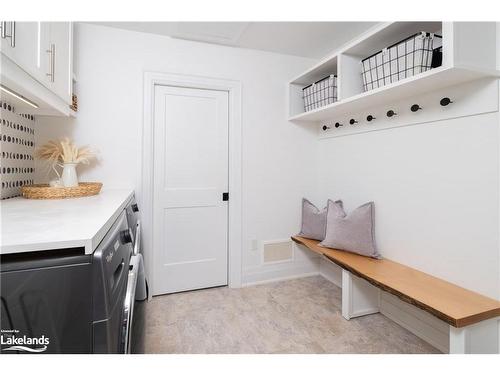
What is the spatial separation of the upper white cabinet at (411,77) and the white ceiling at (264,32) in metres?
0.27

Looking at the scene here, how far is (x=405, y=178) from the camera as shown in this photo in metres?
1.93

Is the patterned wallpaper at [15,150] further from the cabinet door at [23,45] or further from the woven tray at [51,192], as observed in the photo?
the cabinet door at [23,45]

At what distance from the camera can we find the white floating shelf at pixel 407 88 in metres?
1.39

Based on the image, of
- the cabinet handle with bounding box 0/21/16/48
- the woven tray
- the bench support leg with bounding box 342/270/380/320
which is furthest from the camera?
the bench support leg with bounding box 342/270/380/320

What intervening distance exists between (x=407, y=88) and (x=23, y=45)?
6.41ft

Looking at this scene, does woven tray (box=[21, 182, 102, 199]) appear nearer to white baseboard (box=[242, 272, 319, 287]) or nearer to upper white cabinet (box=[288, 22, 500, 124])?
white baseboard (box=[242, 272, 319, 287])

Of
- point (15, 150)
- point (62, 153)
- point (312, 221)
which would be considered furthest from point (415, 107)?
point (15, 150)

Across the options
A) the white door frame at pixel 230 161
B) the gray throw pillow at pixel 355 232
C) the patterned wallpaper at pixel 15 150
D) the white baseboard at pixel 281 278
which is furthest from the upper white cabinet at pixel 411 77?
the patterned wallpaper at pixel 15 150

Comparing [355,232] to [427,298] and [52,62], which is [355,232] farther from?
[52,62]

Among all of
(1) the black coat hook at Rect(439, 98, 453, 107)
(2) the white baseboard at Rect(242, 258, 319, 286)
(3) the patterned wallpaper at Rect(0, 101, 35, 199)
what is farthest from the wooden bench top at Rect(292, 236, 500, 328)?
(3) the patterned wallpaper at Rect(0, 101, 35, 199)

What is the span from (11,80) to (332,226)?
2163 mm

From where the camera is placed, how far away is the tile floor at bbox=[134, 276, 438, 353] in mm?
1733

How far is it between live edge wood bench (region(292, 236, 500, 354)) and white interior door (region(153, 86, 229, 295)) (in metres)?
1.07
